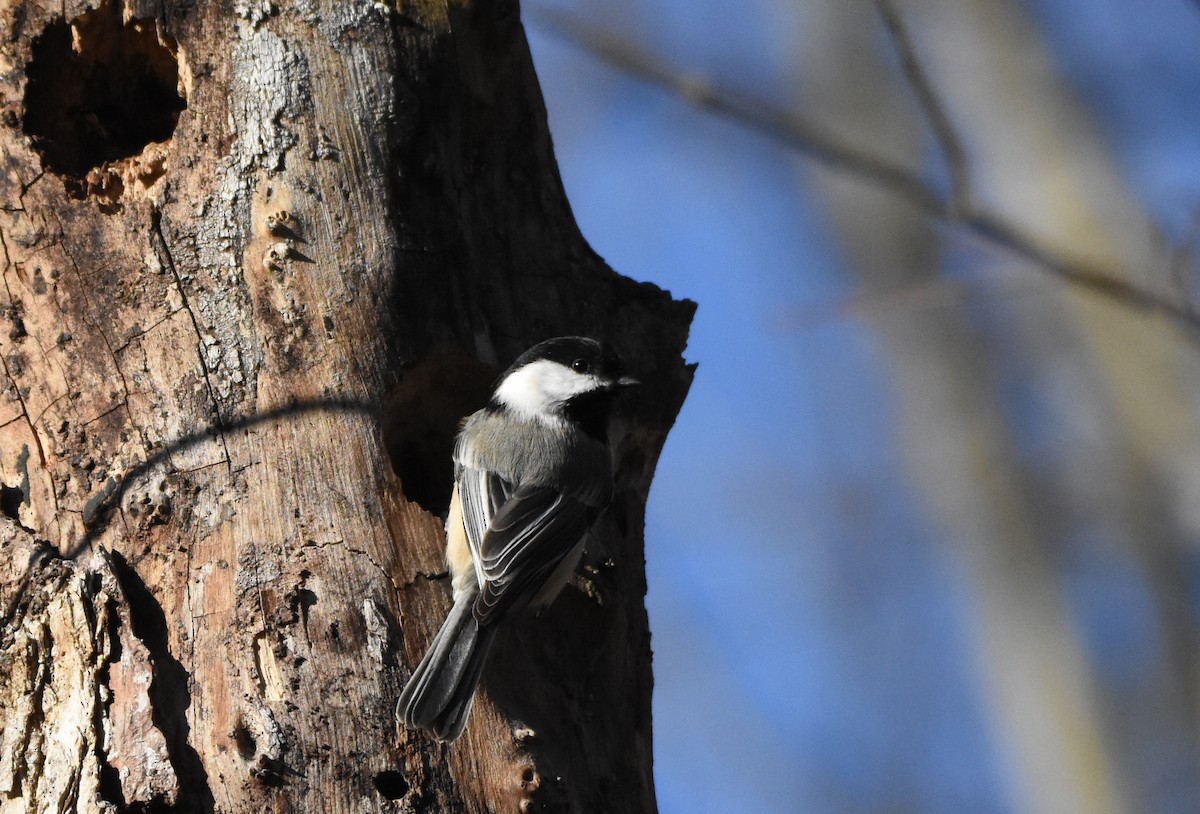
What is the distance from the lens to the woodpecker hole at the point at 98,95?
10.00 feet

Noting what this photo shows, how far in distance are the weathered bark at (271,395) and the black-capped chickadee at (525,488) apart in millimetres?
72

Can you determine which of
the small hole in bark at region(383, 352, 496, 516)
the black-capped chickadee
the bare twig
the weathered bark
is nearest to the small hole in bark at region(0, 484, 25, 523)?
the weathered bark

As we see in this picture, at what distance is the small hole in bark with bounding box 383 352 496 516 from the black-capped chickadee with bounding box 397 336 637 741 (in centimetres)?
6

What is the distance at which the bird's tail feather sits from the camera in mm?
2449

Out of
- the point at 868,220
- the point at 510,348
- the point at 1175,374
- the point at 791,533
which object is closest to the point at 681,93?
the point at 510,348

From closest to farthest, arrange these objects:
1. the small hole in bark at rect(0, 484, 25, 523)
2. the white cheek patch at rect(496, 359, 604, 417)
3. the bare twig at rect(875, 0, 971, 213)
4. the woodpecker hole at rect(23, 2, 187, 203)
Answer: the bare twig at rect(875, 0, 971, 213) < the small hole in bark at rect(0, 484, 25, 523) < the woodpecker hole at rect(23, 2, 187, 203) < the white cheek patch at rect(496, 359, 604, 417)

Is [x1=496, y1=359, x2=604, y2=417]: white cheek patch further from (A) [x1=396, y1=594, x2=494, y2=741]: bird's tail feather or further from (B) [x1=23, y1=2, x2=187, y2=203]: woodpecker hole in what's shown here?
(B) [x1=23, y1=2, x2=187, y2=203]: woodpecker hole

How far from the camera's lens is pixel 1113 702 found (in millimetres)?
4691

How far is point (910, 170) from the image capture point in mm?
1756

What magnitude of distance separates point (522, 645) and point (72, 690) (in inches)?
36.9

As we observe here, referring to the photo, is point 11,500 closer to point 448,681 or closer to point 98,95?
point 98,95

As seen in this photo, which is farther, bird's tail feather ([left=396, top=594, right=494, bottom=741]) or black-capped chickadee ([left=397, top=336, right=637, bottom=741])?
black-capped chickadee ([left=397, top=336, right=637, bottom=741])

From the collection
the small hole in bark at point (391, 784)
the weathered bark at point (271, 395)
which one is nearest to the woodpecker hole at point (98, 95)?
the weathered bark at point (271, 395)

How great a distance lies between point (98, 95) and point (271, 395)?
99 centimetres
